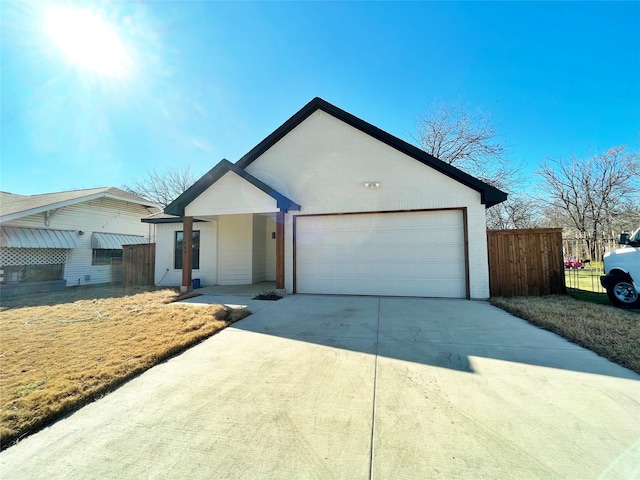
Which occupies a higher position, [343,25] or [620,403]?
[343,25]

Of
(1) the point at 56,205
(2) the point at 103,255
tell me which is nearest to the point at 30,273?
(2) the point at 103,255

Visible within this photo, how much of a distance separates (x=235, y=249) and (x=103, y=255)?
8.73 meters

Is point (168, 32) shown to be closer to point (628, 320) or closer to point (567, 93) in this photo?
point (628, 320)

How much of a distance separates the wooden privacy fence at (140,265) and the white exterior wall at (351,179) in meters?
6.38

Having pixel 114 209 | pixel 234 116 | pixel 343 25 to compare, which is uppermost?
pixel 343 25

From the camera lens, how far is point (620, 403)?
2615mm

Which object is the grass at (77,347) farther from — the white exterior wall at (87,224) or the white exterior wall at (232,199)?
the white exterior wall at (87,224)

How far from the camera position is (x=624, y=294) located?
6422mm

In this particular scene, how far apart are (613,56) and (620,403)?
12.2m

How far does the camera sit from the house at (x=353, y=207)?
8.09 metres

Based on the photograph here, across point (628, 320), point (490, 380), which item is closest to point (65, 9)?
point (490, 380)

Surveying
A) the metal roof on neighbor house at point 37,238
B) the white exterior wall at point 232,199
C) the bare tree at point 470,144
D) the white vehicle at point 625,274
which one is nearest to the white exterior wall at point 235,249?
the white exterior wall at point 232,199

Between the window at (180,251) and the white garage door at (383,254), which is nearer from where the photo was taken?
the white garage door at (383,254)

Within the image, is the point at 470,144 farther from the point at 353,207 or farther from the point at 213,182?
the point at 213,182
